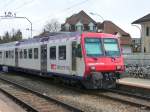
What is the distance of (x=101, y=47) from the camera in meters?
20.8

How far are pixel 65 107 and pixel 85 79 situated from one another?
4.57 metres

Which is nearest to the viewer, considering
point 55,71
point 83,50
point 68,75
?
point 83,50

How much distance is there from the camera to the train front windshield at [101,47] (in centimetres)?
2028

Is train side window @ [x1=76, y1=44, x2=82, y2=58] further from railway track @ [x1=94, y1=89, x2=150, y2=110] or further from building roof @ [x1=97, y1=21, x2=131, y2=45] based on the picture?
building roof @ [x1=97, y1=21, x2=131, y2=45]

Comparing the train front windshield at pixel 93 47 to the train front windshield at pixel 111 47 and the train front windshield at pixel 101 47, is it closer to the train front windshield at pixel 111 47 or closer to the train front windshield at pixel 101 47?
the train front windshield at pixel 101 47

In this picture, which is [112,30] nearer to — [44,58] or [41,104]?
[44,58]

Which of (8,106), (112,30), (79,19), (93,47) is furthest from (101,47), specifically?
(79,19)

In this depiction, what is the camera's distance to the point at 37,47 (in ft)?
92.9

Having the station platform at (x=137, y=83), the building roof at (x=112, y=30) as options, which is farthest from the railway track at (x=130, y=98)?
the building roof at (x=112, y=30)

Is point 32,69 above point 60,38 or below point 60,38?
below

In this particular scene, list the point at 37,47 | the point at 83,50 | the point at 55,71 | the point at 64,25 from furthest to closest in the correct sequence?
the point at 64,25 → the point at 37,47 → the point at 55,71 → the point at 83,50

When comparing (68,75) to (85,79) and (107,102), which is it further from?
(107,102)

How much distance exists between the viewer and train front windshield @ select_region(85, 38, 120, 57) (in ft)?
66.5

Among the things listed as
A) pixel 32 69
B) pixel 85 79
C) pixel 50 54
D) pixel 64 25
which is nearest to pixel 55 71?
pixel 50 54
